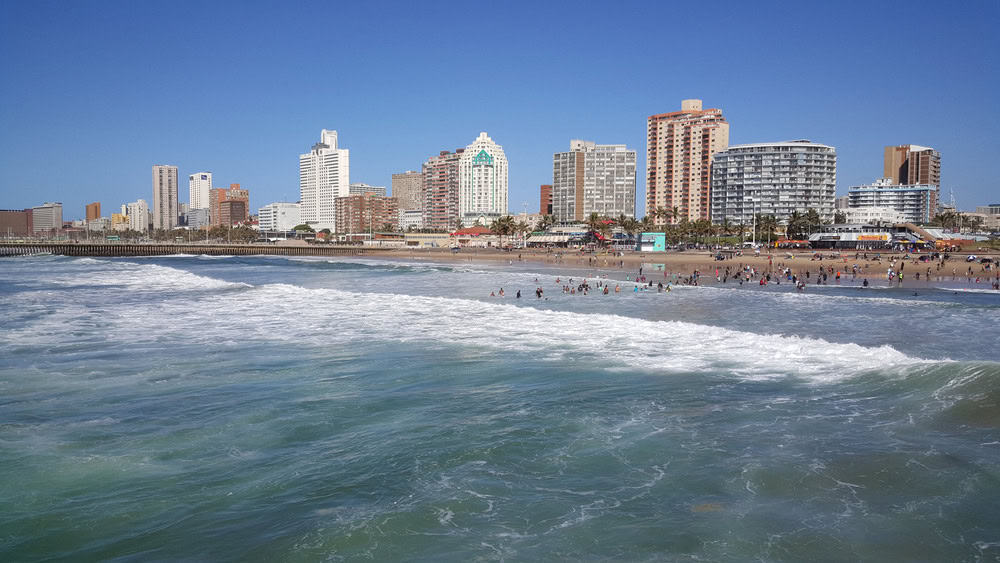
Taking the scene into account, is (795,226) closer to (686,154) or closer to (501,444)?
(686,154)

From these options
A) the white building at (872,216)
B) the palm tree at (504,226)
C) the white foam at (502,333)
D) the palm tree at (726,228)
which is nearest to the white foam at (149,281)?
the white foam at (502,333)

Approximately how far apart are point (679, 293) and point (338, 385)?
33.8 meters

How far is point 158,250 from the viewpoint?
488ft

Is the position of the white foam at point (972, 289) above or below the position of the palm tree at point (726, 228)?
below

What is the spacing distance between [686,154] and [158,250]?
139005 millimetres

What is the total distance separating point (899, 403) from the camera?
17.7m

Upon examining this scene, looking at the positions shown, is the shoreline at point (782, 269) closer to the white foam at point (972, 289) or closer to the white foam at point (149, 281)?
the white foam at point (972, 289)

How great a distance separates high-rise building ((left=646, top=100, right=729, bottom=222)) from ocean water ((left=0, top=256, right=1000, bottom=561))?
165762mm

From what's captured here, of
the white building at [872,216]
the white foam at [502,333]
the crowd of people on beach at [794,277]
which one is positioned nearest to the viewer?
the white foam at [502,333]

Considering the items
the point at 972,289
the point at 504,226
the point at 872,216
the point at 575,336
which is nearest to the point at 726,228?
the point at 872,216

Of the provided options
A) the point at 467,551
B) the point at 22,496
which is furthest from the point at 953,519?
the point at 22,496

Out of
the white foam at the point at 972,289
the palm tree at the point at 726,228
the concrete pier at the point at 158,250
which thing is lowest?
the white foam at the point at 972,289

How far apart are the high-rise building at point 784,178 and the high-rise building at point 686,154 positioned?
15.2 m

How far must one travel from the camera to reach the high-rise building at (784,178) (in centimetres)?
16825
